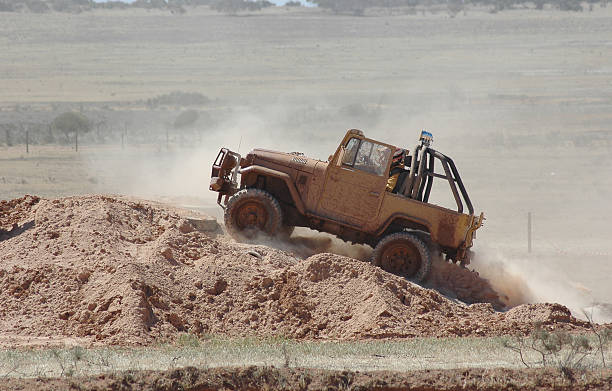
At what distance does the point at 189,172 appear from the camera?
2638 centimetres

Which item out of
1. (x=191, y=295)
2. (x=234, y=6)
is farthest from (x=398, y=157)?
(x=234, y=6)

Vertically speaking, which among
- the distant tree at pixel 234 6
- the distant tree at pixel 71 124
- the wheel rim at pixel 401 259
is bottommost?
the distant tree at pixel 71 124

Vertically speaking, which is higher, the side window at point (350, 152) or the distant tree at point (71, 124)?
the side window at point (350, 152)

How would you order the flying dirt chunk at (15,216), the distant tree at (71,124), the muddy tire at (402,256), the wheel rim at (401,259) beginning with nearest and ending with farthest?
the flying dirt chunk at (15,216) → the muddy tire at (402,256) → the wheel rim at (401,259) → the distant tree at (71,124)

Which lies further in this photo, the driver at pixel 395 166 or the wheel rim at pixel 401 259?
the driver at pixel 395 166

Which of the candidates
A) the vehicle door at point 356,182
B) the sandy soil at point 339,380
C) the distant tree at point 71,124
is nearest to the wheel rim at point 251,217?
the vehicle door at point 356,182

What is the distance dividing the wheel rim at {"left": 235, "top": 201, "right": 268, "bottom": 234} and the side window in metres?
1.56

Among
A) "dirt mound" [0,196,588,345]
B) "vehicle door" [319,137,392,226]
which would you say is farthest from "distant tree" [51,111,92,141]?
"vehicle door" [319,137,392,226]

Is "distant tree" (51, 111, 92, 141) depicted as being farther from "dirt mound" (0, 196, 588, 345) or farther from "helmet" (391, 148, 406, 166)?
"helmet" (391, 148, 406, 166)

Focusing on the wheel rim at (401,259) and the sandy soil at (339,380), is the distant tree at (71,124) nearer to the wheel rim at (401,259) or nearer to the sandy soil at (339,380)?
the wheel rim at (401,259)

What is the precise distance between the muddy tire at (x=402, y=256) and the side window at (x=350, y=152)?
1365mm

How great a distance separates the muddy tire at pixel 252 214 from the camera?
613 inches

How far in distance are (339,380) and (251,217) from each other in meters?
6.71

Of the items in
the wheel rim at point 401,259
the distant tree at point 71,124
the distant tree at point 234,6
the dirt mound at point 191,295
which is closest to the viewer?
the dirt mound at point 191,295
